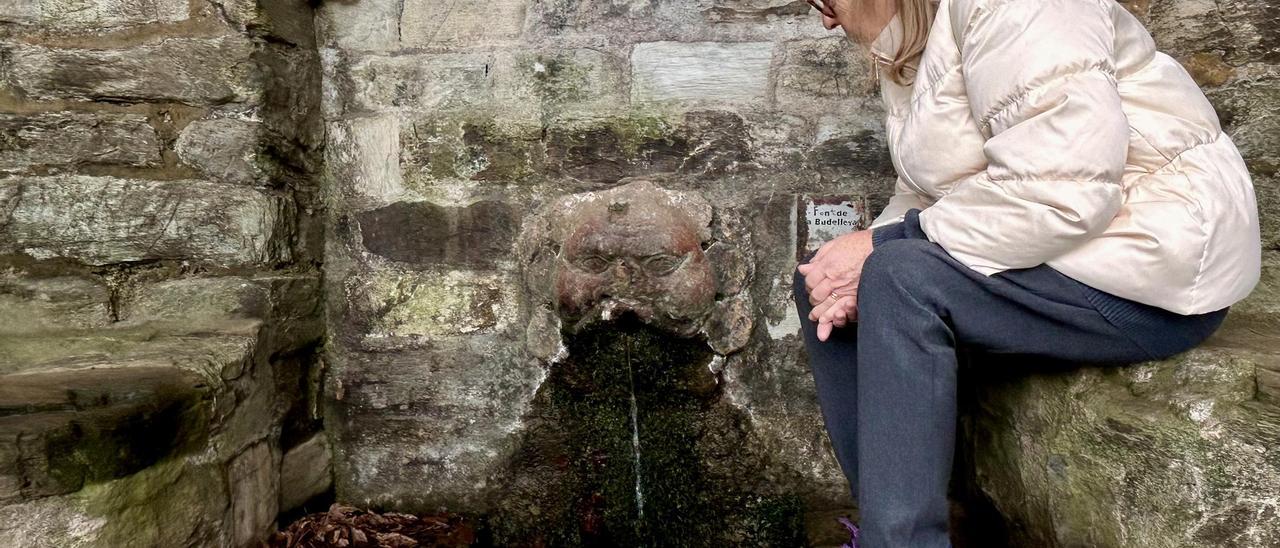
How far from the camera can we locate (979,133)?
4.43ft

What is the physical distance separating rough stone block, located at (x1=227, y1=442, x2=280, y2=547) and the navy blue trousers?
140 cm

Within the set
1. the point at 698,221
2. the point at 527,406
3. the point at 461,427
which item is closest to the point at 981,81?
the point at 698,221

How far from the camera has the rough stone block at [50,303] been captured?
1.85 meters

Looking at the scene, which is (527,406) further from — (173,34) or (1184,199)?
(1184,199)

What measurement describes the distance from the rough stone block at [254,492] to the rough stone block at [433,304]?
0.45m

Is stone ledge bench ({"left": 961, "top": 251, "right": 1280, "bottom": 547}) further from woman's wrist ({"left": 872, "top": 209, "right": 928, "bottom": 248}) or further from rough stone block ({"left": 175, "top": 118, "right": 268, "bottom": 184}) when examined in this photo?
rough stone block ({"left": 175, "top": 118, "right": 268, "bottom": 184})

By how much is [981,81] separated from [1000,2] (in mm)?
127

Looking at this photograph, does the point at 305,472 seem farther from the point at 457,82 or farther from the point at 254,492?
the point at 457,82

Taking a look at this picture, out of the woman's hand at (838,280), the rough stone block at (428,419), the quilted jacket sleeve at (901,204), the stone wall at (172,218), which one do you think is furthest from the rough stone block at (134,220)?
the quilted jacket sleeve at (901,204)

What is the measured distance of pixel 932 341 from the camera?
4.25 ft

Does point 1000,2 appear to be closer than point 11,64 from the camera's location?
Yes

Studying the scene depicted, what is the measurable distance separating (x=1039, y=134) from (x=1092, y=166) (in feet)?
0.28

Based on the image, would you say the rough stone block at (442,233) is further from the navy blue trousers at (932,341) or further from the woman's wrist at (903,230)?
the navy blue trousers at (932,341)

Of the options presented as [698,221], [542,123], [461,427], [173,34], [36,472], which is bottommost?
[461,427]
